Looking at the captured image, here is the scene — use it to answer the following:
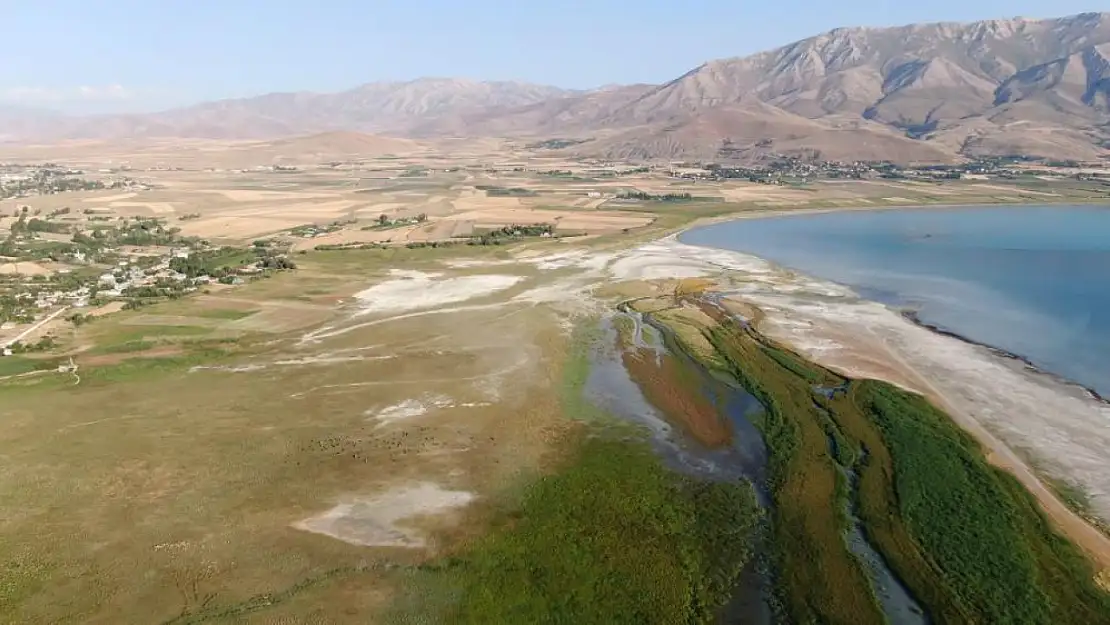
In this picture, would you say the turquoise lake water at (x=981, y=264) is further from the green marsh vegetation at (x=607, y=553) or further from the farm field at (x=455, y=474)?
the green marsh vegetation at (x=607, y=553)

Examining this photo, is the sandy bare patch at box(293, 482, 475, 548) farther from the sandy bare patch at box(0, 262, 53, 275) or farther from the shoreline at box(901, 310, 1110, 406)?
the sandy bare patch at box(0, 262, 53, 275)

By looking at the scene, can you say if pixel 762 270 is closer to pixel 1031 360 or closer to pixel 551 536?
pixel 1031 360

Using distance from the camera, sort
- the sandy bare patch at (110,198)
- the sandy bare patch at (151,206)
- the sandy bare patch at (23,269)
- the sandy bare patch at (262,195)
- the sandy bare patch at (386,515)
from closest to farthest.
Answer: the sandy bare patch at (386,515), the sandy bare patch at (23,269), the sandy bare patch at (151,206), the sandy bare patch at (110,198), the sandy bare patch at (262,195)

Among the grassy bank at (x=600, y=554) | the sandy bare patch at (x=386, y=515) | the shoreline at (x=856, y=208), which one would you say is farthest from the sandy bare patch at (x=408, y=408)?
the shoreline at (x=856, y=208)

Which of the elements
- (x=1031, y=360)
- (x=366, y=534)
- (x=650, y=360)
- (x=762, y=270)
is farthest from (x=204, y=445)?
(x=762, y=270)

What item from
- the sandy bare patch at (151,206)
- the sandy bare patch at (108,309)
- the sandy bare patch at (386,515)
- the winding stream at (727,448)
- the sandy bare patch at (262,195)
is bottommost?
the sandy bare patch at (108,309)

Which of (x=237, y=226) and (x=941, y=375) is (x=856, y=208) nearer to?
(x=941, y=375)
